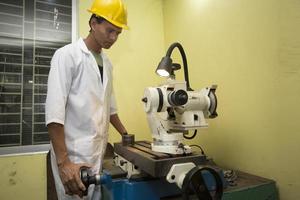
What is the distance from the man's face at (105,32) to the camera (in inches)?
49.5

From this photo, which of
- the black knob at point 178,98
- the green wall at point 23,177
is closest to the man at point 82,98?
the black knob at point 178,98

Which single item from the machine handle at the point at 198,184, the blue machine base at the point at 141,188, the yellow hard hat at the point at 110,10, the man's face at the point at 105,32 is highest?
the yellow hard hat at the point at 110,10

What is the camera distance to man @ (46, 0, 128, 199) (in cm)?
109

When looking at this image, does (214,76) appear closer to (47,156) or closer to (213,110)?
(213,110)

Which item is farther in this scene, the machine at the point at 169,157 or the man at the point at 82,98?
the man at the point at 82,98

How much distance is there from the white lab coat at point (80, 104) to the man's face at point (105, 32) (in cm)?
11

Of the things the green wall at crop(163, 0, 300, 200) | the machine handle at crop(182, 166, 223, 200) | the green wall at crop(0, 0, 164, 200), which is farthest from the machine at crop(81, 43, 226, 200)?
the green wall at crop(0, 0, 164, 200)

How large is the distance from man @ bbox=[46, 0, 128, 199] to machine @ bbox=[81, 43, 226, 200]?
0.61ft

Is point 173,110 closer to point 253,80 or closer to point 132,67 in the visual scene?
point 253,80

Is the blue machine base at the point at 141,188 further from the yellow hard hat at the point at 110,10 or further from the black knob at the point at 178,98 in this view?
the yellow hard hat at the point at 110,10

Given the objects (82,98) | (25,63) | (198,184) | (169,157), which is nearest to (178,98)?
(169,157)

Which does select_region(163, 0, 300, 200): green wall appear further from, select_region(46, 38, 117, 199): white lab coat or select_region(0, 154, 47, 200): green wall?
select_region(0, 154, 47, 200): green wall

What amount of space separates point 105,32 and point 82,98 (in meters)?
0.37

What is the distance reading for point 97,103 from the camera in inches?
49.6
